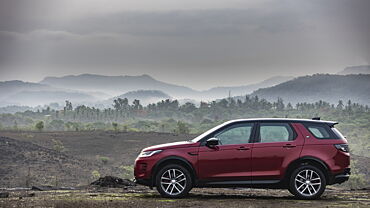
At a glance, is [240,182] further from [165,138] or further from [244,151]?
[165,138]

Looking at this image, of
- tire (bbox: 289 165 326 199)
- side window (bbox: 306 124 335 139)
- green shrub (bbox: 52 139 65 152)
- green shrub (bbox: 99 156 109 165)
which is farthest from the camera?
green shrub (bbox: 52 139 65 152)

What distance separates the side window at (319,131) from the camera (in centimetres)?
1451

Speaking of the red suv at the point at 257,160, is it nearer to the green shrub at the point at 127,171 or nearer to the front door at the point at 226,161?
the front door at the point at 226,161

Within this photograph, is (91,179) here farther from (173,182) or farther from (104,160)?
(173,182)

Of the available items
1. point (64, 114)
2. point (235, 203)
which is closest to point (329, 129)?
point (235, 203)

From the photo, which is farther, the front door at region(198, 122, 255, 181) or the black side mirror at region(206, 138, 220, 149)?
the front door at region(198, 122, 255, 181)

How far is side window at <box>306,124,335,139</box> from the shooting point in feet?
47.6

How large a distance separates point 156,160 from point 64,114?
181362mm

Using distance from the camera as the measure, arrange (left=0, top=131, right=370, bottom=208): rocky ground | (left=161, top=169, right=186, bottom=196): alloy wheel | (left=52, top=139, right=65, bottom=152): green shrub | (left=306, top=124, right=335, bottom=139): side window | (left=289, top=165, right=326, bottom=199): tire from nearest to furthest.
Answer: (left=0, top=131, right=370, bottom=208): rocky ground < (left=289, top=165, right=326, bottom=199): tire < (left=161, top=169, right=186, bottom=196): alloy wheel < (left=306, top=124, right=335, bottom=139): side window < (left=52, top=139, right=65, bottom=152): green shrub

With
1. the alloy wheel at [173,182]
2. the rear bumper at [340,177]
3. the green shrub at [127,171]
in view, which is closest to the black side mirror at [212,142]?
the alloy wheel at [173,182]

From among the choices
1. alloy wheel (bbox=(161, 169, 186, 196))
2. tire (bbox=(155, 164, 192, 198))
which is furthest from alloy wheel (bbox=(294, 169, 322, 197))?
alloy wheel (bbox=(161, 169, 186, 196))

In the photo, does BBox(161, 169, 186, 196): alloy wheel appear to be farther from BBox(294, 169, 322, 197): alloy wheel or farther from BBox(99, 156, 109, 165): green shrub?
BBox(99, 156, 109, 165): green shrub

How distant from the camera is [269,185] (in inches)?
564

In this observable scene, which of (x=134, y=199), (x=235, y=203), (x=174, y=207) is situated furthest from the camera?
(x=134, y=199)
